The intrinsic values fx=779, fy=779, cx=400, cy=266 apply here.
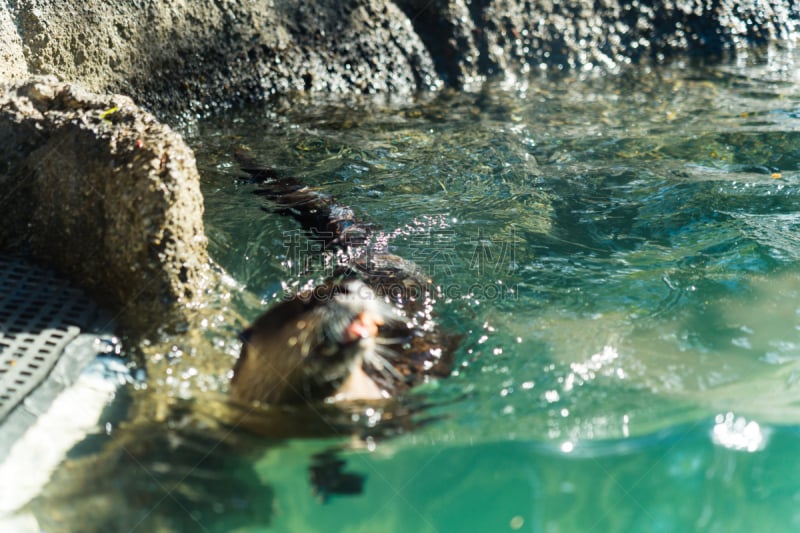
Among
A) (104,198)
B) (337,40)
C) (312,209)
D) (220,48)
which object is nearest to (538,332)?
(312,209)

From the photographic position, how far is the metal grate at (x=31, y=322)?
2.62 meters

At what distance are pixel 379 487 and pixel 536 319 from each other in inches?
46.9

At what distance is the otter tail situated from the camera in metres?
3.67

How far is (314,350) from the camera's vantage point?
244cm

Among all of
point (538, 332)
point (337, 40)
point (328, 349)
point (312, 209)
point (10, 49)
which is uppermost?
point (10, 49)

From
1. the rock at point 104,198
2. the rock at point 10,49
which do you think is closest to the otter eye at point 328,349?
the rock at point 104,198

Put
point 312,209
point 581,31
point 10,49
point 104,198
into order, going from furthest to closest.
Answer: point 581,31 → point 10,49 → point 312,209 → point 104,198

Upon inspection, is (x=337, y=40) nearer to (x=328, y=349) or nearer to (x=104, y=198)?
(x=104, y=198)

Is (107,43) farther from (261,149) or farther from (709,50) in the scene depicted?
(709,50)

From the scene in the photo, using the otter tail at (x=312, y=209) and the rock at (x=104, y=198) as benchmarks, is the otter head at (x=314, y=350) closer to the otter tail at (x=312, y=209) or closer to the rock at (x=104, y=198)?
the rock at (x=104, y=198)

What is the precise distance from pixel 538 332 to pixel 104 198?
5.91 feet

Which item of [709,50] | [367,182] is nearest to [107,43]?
[367,182]

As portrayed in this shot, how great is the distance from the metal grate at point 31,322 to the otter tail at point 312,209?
43.8 inches

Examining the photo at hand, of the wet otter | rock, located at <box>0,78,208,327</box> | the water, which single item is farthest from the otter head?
rock, located at <box>0,78,208,327</box>
